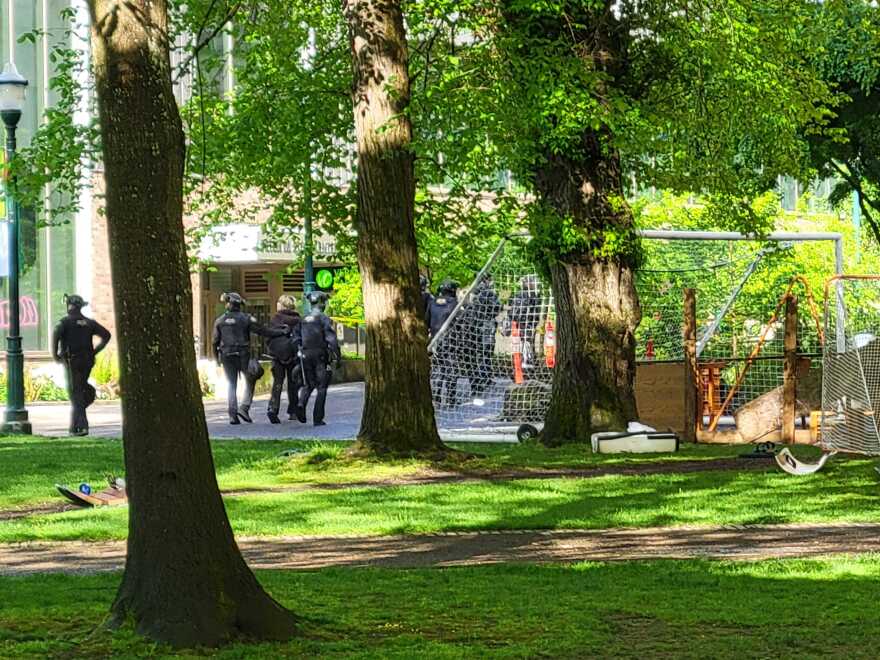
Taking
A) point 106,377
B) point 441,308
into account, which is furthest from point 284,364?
point 106,377

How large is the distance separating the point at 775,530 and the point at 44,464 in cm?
829

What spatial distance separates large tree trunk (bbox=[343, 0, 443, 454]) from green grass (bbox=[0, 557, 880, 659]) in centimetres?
718

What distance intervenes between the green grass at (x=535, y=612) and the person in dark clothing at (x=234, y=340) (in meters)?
15.7

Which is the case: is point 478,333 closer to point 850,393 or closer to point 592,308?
point 592,308

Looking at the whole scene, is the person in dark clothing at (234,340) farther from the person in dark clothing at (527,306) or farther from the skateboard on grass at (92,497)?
the skateboard on grass at (92,497)

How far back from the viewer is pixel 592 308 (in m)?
20.0

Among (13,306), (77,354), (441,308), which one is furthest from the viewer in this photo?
(441,308)

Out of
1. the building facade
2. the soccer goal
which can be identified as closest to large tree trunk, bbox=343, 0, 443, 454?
the soccer goal

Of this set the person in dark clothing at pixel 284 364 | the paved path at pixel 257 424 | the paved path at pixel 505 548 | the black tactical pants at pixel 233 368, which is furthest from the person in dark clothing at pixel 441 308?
the paved path at pixel 505 548

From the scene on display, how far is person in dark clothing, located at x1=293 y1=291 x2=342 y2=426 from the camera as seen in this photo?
25094 millimetres

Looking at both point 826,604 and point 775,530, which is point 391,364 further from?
point 826,604

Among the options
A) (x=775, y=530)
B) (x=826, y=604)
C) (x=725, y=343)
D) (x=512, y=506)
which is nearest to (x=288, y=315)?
(x=725, y=343)

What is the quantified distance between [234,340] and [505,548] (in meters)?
14.7

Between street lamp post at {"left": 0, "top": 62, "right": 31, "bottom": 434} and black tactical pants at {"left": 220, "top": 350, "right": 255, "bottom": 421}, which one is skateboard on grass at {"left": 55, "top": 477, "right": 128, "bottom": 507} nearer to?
street lamp post at {"left": 0, "top": 62, "right": 31, "bottom": 434}
